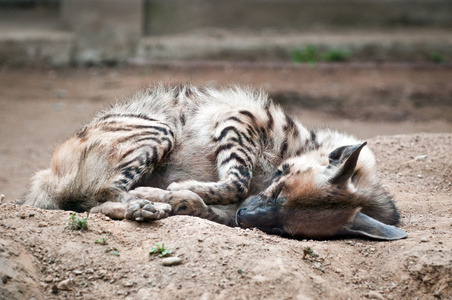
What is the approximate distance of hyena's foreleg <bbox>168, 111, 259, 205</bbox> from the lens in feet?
12.1

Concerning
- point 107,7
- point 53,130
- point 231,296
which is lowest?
point 53,130

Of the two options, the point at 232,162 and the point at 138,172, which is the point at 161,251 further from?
the point at 232,162

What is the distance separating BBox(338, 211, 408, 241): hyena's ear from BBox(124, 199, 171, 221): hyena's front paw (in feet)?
3.65

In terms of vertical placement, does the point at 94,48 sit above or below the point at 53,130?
above

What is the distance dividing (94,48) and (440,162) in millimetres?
7220

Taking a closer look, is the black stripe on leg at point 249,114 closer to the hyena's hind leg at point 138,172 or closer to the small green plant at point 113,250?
the hyena's hind leg at point 138,172

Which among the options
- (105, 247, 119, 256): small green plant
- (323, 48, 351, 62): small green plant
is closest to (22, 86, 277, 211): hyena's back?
(105, 247, 119, 256): small green plant

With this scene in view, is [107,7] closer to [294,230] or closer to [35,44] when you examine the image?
[35,44]

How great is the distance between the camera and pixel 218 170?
3918 mm

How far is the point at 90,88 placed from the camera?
938cm

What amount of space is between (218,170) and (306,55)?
6593 mm

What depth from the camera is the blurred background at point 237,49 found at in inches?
360

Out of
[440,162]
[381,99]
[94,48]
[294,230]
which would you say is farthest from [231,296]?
[94,48]

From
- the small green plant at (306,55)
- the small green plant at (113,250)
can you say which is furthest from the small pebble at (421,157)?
the small green plant at (306,55)
